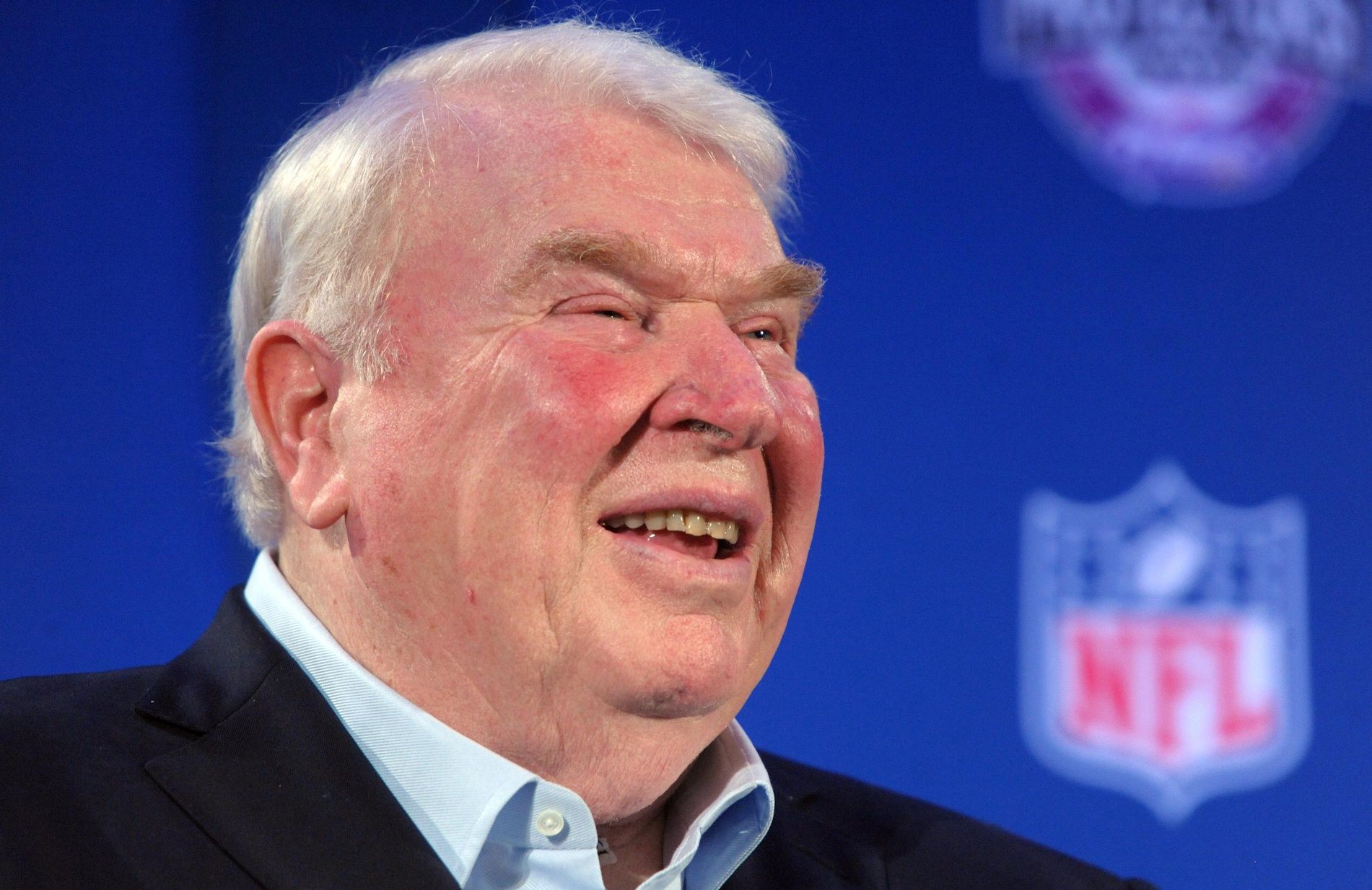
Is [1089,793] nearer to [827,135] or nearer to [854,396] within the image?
[854,396]

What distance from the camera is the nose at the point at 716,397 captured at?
48.8 inches

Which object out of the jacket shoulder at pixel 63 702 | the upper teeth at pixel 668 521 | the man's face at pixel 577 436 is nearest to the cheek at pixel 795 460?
the man's face at pixel 577 436

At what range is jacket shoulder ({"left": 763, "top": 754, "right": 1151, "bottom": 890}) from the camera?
59.7 inches

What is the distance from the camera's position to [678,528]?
1.25 m

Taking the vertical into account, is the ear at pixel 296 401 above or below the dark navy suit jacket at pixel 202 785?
above

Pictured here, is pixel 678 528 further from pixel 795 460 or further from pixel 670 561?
pixel 795 460

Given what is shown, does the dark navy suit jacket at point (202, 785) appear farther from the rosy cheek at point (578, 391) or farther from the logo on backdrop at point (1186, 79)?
the logo on backdrop at point (1186, 79)

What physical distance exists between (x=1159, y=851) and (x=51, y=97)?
207 cm

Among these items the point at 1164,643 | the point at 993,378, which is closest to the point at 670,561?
the point at 993,378

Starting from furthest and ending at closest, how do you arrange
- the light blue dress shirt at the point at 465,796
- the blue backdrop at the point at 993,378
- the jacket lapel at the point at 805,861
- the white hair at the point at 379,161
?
the blue backdrop at the point at 993,378 → the jacket lapel at the point at 805,861 → the white hair at the point at 379,161 → the light blue dress shirt at the point at 465,796

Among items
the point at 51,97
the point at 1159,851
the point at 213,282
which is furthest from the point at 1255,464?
the point at 51,97

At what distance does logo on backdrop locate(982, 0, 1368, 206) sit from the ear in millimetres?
1507

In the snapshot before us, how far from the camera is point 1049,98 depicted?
2.39 m

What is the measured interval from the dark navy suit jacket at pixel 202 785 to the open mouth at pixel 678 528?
1.06ft
